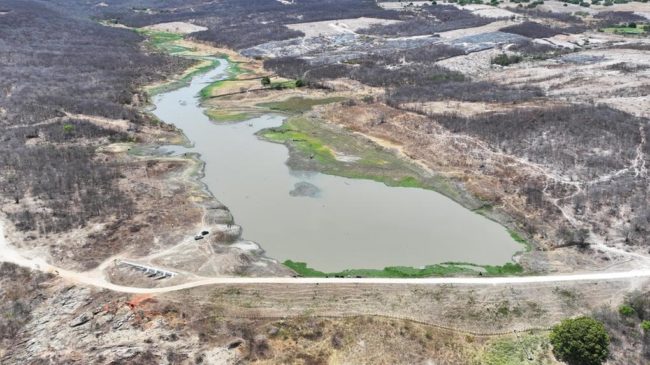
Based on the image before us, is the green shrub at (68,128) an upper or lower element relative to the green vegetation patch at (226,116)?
upper

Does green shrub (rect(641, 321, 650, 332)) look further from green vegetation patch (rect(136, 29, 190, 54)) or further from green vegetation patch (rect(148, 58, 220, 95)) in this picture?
green vegetation patch (rect(136, 29, 190, 54))

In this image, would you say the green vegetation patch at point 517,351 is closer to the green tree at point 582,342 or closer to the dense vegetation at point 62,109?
the green tree at point 582,342

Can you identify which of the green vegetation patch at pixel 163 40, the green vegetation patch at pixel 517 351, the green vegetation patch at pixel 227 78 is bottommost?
the green vegetation patch at pixel 517 351

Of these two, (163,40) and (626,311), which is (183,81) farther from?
(626,311)

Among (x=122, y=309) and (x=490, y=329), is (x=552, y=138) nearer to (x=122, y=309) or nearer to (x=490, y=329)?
(x=490, y=329)

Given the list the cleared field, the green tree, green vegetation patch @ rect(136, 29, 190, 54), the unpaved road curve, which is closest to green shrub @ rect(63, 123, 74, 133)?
the unpaved road curve

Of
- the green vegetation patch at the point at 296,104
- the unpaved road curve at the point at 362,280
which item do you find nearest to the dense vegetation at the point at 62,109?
the unpaved road curve at the point at 362,280
